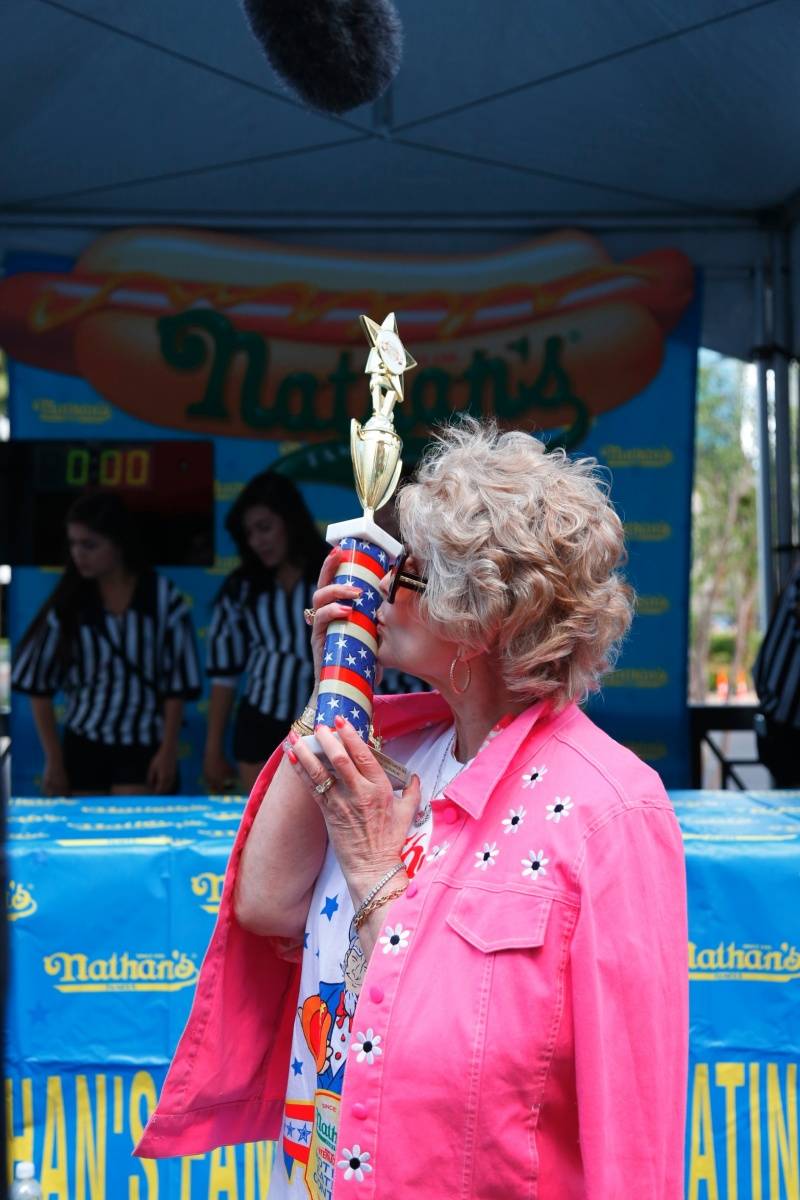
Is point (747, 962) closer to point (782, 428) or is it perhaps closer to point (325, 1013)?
point (325, 1013)

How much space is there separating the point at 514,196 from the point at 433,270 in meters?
0.57

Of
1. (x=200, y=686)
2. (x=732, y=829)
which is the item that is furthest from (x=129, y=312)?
(x=732, y=829)

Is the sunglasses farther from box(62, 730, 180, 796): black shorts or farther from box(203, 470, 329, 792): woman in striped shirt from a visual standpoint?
box(62, 730, 180, 796): black shorts

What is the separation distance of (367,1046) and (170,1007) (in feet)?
4.66

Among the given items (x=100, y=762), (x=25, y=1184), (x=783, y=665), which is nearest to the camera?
(x=25, y=1184)

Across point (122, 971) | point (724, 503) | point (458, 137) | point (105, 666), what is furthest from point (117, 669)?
point (724, 503)

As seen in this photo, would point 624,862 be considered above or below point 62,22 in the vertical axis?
below

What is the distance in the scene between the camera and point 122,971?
2.57 m

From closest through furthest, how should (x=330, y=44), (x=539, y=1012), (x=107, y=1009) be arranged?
(x=539, y=1012) < (x=330, y=44) < (x=107, y=1009)

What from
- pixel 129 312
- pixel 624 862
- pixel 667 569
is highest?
pixel 129 312

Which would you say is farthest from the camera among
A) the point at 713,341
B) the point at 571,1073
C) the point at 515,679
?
the point at 713,341

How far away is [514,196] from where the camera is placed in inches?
219

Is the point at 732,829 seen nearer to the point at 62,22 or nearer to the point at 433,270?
the point at 62,22

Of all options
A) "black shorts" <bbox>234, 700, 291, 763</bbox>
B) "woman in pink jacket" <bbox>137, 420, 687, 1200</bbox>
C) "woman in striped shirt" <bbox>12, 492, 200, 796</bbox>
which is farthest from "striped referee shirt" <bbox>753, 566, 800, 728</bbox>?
"woman in pink jacket" <bbox>137, 420, 687, 1200</bbox>
